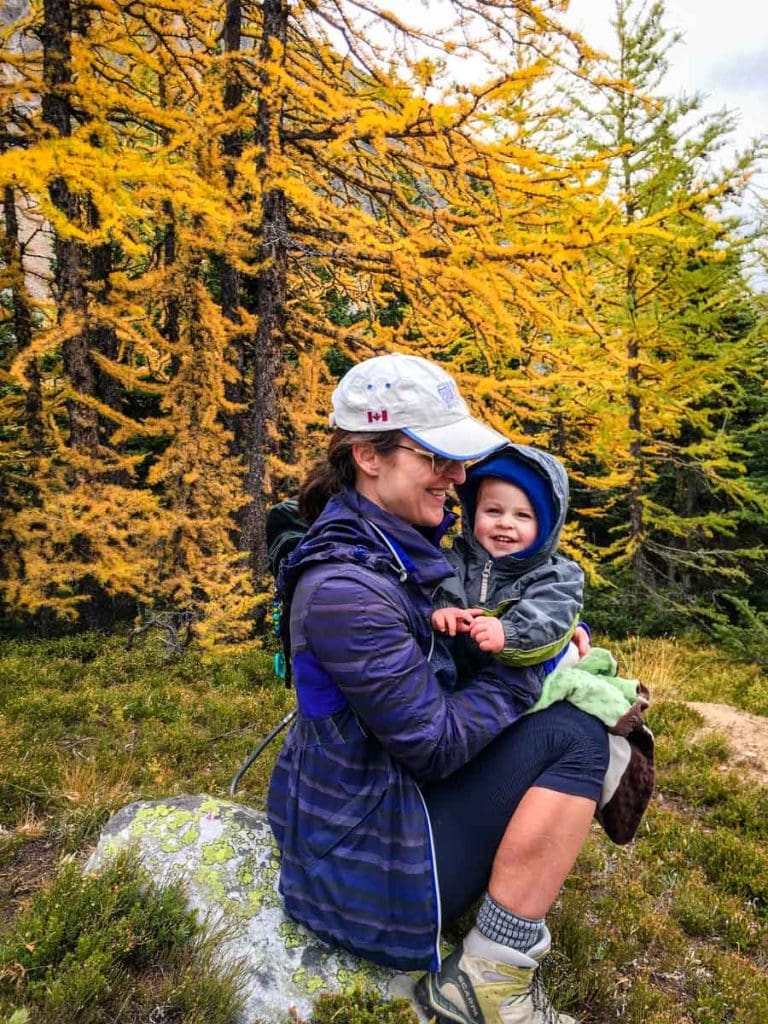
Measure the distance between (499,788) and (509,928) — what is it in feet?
1.37

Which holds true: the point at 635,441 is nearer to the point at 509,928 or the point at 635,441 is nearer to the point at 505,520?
the point at 505,520

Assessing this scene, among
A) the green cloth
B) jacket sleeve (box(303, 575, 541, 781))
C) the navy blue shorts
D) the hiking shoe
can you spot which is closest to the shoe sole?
the hiking shoe

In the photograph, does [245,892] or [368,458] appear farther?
[245,892]

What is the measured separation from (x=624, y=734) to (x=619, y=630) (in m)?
11.8

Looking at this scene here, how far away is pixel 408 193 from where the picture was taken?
331 inches

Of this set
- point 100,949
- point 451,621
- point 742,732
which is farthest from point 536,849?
point 742,732

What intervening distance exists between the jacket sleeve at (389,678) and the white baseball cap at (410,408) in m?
0.55

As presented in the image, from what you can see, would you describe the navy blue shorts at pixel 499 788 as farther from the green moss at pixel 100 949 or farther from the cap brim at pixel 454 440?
the cap brim at pixel 454 440

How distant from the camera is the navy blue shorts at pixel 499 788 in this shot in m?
2.13

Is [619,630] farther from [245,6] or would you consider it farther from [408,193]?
[245,6]

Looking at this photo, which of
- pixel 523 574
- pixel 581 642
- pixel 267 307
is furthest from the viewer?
pixel 267 307

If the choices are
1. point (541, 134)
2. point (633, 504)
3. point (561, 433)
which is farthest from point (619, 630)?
point (541, 134)

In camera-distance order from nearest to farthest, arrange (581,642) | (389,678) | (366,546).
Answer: (389,678) < (366,546) < (581,642)

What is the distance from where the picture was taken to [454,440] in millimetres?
2229
